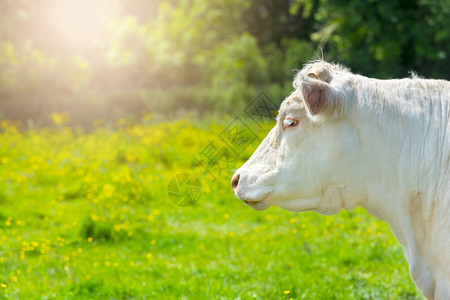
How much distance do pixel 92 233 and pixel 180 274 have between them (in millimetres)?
1691

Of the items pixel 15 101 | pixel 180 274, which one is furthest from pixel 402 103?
pixel 15 101

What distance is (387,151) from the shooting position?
262 cm

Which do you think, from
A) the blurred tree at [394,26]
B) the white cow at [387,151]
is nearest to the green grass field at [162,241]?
the white cow at [387,151]

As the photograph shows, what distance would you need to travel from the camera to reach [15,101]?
20.2m

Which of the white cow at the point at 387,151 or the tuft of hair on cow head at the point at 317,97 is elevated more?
the tuft of hair on cow head at the point at 317,97

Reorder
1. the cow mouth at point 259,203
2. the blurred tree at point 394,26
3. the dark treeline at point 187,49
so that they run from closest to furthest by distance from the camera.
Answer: the cow mouth at point 259,203 < the blurred tree at point 394,26 < the dark treeline at point 187,49

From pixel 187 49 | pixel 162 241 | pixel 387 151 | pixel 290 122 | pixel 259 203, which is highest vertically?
pixel 187 49

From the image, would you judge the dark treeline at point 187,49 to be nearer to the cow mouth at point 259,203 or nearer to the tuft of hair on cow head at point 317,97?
the cow mouth at point 259,203

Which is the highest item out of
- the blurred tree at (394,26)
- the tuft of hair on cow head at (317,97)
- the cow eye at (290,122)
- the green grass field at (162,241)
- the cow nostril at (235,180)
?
the blurred tree at (394,26)

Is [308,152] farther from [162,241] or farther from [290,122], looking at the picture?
[162,241]

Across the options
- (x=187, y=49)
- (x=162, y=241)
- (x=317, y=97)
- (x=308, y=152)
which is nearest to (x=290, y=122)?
(x=308, y=152)

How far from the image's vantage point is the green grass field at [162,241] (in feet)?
15.7

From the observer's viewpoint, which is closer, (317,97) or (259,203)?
(317,97)

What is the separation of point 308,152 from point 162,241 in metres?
3.99
